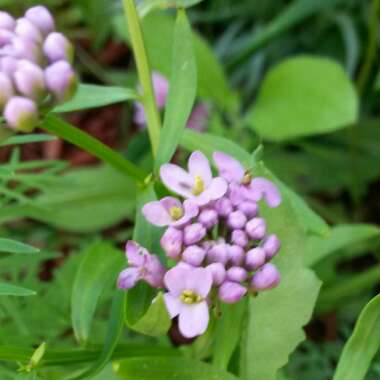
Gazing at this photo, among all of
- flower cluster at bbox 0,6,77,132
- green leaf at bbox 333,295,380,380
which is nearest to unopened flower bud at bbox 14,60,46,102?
flower cluster at bbox 0,6,77,132

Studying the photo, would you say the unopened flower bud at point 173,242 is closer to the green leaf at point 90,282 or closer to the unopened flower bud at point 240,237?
the unopened flower bud at point 240,237

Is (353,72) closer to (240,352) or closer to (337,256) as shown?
(337,256)

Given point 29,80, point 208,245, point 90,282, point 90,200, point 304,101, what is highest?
point 29,80

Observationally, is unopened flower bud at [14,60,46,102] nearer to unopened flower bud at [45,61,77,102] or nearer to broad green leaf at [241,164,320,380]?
unopened flower bud at [45,61,77,102]

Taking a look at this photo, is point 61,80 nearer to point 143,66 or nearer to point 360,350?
point 143,66

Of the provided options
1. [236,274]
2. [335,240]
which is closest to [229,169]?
[236,274]

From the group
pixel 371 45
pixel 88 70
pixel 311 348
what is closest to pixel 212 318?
pixel 311 348
